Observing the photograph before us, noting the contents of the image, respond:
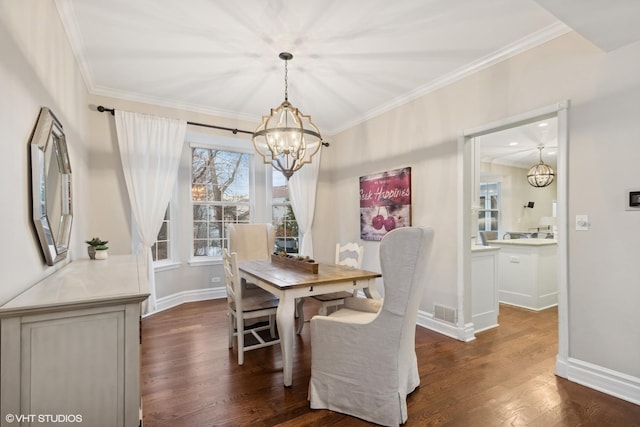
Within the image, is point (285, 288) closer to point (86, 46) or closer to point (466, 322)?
point (466, 322)

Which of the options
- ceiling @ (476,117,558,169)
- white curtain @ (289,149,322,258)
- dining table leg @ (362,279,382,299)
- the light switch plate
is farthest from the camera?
white curtain @ (289,149,322,258)

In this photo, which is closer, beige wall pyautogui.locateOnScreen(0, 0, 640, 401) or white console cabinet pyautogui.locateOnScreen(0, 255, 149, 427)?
white console cabinet pyautogui.locateOnScreen(0, 255, 149, 427)

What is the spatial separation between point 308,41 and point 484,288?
10.8ft

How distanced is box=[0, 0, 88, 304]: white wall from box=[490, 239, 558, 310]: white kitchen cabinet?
4.80m

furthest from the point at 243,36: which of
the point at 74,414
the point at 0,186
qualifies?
the point at 74,414

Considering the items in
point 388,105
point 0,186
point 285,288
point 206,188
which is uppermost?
point 388,105

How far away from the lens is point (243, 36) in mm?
2689

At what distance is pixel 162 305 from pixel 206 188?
1.87m

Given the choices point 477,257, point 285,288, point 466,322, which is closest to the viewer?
point 285,288

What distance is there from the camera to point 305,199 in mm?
5332

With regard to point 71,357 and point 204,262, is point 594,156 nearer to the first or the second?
point 71,357

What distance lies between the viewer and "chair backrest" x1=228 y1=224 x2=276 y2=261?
13.9 feet

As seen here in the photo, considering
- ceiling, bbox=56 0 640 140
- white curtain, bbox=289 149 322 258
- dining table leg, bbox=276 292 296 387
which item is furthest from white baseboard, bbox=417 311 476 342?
ceiling, bbox=56 0 640 140

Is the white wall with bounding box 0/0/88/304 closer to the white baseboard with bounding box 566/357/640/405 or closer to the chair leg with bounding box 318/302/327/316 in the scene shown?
the chair leg with bounding box 318/302/327/316
